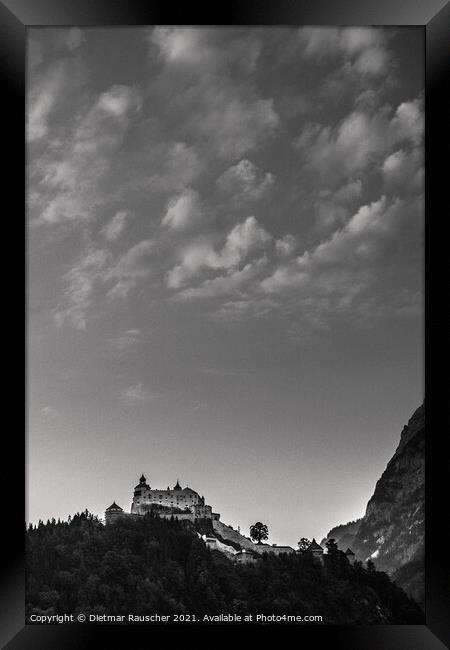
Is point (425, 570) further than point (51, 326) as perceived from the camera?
No

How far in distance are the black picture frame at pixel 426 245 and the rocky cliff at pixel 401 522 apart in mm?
84

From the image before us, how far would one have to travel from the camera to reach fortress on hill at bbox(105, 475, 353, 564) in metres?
2.62

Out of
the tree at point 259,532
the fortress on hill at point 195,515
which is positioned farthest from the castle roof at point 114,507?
the tree at point 259,532

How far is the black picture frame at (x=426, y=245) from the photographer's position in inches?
94.0

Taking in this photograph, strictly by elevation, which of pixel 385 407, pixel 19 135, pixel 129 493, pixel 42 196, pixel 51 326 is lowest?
pixel 129 493

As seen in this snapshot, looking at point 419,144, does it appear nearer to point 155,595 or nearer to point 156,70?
point 156,70

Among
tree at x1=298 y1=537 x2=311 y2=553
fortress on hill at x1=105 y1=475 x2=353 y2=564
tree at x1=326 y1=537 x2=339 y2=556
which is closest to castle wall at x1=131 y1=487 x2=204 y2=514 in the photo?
fortress on hill at x1=105 y1=475 x2=353 y2=564

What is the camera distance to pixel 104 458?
8.77 ft

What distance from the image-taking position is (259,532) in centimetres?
265

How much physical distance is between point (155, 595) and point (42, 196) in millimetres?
1664

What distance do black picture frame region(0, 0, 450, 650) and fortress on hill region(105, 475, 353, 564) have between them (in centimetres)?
29

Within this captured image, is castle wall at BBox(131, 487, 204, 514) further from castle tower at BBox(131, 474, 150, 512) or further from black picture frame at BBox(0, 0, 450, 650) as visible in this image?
black picture frame at BBox(0, 0, 450, 650)

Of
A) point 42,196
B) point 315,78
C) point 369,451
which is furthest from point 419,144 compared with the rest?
point 42,196

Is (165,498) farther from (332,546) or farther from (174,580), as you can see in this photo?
(332,546)
